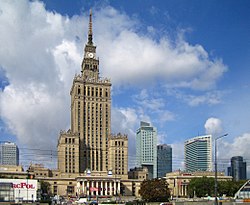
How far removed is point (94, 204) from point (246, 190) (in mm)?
47721

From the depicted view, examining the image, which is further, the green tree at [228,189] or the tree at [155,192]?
the green tree at [228,189]

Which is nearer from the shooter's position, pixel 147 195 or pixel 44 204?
pixel 44 204

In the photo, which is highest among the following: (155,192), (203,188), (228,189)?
(155,192)

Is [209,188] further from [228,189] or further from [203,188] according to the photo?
[228,189]

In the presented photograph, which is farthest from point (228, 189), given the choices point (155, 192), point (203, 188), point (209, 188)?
point (155, 192)

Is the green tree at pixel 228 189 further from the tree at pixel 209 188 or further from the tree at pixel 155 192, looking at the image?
the tree at pixel 155 192

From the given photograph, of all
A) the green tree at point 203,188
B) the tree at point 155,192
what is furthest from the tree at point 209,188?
the tree at point 155,192

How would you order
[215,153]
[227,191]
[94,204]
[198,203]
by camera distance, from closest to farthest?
[215,153] < [198,203] < [94,204] < [227,191]

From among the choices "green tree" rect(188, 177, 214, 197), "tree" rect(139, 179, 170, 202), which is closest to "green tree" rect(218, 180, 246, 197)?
"green tree" rect(188, 177, 214, 197)

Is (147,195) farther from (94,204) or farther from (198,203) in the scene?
(198,203)

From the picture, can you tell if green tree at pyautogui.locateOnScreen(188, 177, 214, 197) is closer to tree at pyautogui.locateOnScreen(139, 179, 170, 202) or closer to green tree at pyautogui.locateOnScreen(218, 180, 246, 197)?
green tree at pyautogui.locateOnScreen(218, 180, 246, 197)

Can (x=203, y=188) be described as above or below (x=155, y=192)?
below

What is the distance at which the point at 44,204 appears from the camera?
120062mm

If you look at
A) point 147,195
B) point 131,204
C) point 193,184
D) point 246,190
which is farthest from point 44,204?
point 193,184
